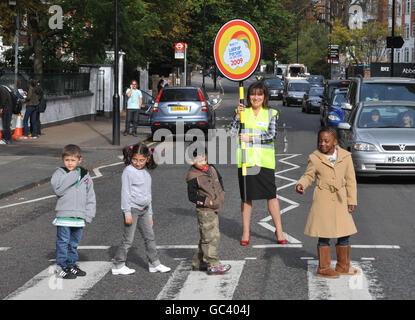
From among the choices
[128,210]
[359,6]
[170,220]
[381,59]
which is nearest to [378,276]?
[128,210]

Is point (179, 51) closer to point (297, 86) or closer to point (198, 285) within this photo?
point (297, 86)

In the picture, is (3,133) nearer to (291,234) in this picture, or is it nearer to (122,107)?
(291,234)

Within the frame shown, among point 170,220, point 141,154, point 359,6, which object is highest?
point 359,6

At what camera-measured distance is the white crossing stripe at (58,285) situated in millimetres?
6797

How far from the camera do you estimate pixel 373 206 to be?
1207cm

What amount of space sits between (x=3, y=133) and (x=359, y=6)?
64709mm

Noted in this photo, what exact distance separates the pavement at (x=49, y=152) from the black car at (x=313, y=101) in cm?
1251

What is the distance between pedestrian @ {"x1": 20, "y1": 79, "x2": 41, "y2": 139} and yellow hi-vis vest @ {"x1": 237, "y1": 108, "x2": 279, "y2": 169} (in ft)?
54.7

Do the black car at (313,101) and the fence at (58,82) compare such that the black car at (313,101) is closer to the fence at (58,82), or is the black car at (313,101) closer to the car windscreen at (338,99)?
the fence at (58,82)

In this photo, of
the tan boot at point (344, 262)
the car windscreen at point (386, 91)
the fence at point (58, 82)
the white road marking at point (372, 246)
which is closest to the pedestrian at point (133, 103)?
the fence at point (58, 82)

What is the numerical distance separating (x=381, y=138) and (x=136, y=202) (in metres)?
8.11

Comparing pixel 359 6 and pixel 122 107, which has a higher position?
pixel 359 6

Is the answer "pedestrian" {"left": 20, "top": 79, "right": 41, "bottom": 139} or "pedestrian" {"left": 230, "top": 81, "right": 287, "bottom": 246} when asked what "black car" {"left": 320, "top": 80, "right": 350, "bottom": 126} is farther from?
"pedestrian" {"left": 230, "top": 81, "right": 287, "bottom": 246}
